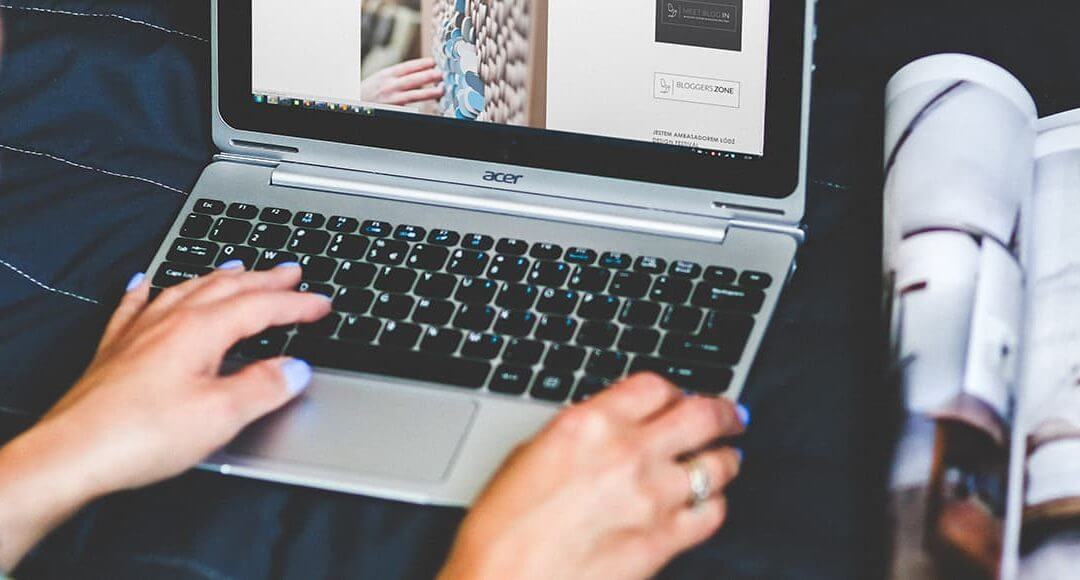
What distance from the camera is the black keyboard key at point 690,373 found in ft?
2.09

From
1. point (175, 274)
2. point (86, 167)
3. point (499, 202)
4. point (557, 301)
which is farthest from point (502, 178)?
point (86, 167)

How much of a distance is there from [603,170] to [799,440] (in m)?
0.22

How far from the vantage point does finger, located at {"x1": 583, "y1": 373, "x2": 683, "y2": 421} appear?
572 millimetres

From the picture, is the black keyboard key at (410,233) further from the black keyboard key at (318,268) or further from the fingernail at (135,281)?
the fingernail at (135,281)

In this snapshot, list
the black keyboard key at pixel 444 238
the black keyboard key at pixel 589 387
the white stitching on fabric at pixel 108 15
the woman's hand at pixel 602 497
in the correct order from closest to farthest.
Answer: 1. the woman's hand at pixel 602 497
2. the black keyboard key at pixel 589 387
3. the black keyboard key at pixel 444 238
4. the white stitching on fabric at pixel 108 15

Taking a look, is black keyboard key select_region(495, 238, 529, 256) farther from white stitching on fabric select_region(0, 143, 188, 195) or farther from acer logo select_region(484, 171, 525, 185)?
white stitching on fabric select_region(0, 143, 188, 195)

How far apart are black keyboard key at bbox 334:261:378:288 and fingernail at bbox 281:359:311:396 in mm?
80

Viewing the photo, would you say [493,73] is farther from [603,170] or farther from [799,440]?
[799,440]

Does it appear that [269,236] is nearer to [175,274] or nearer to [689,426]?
[175,274]

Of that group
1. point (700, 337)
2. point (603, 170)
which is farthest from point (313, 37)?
point (700, 337)

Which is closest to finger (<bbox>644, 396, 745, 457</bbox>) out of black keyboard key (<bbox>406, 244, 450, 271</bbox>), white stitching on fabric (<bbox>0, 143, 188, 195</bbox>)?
black keyboard key (<bbox>406, 244, 450, 271</bbox>)

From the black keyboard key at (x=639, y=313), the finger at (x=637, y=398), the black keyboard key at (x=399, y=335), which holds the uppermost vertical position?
the black keyboard key at (x=639, y=313)

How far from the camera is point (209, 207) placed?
31.0 inches

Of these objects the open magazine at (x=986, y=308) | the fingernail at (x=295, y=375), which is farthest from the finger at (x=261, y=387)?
the open magazine at (x=986, y=308)
